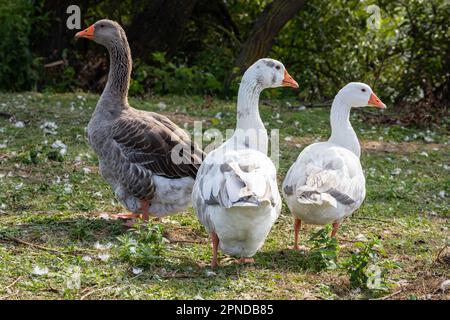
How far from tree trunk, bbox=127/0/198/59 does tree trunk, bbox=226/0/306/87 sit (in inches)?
46.3

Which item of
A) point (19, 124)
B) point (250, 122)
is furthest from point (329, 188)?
point (19, 124)

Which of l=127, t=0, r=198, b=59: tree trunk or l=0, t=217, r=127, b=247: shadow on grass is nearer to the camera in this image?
l=0, t=217, r=127, b=247: shadow on grass

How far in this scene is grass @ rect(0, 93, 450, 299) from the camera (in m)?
5.06

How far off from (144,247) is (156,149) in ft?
4.34

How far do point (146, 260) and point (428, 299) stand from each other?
1.83m

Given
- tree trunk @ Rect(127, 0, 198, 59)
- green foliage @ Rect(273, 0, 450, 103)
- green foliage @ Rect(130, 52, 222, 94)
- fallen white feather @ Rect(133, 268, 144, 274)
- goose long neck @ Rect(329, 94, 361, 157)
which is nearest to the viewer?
fallen white feather @ Rect(133, 268, 144, 274)

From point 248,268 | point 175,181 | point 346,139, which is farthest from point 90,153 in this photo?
point 248,268

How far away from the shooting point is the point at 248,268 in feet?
18.1

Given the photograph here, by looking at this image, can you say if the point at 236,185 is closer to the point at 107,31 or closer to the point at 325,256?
the point at 325,256

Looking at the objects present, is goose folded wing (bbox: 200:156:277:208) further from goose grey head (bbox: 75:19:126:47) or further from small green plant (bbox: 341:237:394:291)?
goose grey head (bbox: 75:19:126:47)

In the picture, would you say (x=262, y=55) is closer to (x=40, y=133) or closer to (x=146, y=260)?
(x=40, y=133)

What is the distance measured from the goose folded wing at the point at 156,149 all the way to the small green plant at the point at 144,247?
84 centimetres

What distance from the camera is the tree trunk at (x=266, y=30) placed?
12453mm

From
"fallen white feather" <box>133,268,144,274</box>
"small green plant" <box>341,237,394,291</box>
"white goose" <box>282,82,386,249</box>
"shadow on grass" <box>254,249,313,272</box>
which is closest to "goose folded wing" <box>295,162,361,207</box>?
"white goose" <box>282,82,386,249</box>
